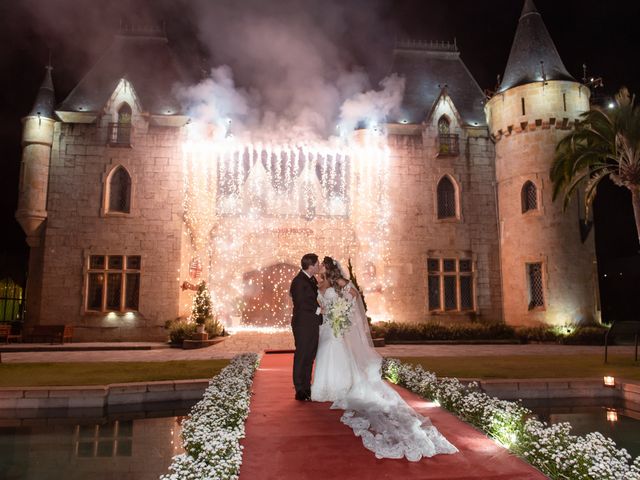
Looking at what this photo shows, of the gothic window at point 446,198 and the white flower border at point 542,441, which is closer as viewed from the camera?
the white flower border at point 542,441

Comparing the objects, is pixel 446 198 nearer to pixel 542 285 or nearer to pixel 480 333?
pixel 542 285

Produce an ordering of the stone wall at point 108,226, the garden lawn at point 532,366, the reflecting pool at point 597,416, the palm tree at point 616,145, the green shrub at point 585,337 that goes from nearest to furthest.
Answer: the reflecting pool at point 597,416
the garden lawn at point 532,366
the palm tree at point 616,145
the green shrub at point 585,337
the stone wall at point 108,226

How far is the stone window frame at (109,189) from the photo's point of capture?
67.1 ft

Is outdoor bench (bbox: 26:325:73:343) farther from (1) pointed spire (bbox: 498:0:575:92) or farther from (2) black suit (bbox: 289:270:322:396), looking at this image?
(1) pointed spire (bbox: 498:0:575:92)

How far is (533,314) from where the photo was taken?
20.5 m

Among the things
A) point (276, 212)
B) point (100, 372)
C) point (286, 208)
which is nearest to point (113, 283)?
point (276, 212)

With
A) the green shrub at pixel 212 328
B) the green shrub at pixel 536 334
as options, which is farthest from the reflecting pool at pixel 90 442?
the green shrub at pixel 536 334

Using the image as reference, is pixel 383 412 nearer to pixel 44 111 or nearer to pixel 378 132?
pixel 378 132

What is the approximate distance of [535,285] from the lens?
69.2 ft

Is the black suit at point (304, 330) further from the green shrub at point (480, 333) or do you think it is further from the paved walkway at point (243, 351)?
the green shrub at point (480, 333)

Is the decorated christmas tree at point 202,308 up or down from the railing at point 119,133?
down

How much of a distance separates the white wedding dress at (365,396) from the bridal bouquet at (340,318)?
0.08m

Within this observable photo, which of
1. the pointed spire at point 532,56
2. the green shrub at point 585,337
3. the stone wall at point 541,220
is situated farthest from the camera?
the pointed spire at point 532,56

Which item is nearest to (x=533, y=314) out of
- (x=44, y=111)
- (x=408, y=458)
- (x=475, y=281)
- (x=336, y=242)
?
(x=475, y=281)
